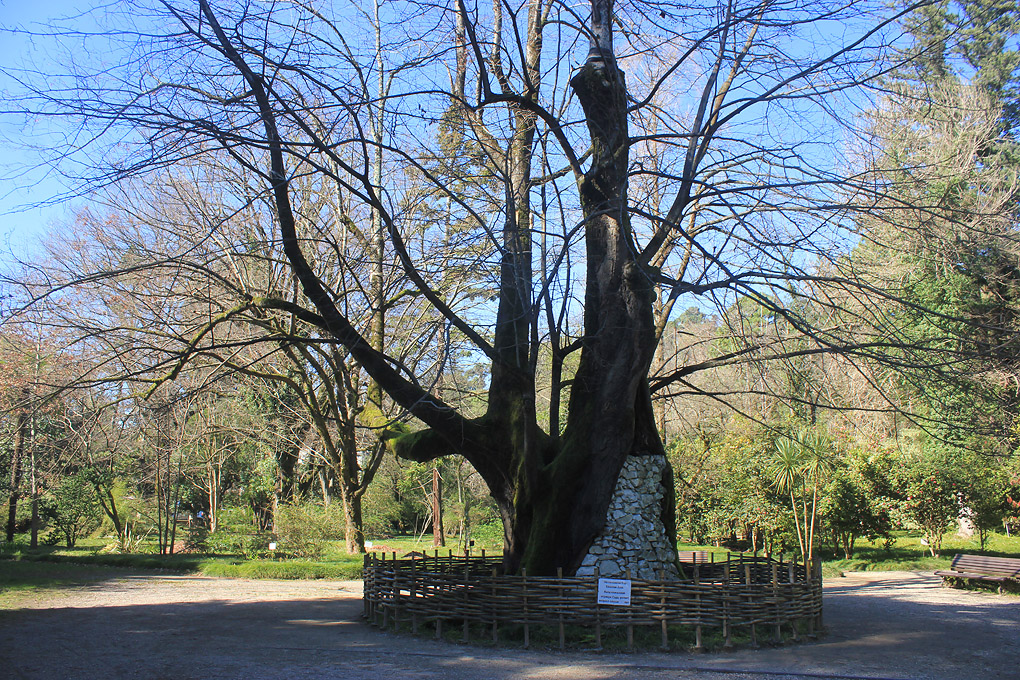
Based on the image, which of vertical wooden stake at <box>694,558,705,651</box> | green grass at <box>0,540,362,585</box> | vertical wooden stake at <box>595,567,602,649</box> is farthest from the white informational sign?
green grass at <box>0,540,362,585</box>

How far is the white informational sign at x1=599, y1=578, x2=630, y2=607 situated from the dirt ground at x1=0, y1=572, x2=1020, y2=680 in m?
0.60

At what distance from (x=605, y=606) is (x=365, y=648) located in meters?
3.05

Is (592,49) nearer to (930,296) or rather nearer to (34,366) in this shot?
(34,366)

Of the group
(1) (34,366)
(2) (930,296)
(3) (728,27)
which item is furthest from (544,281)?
(2) (930,296)

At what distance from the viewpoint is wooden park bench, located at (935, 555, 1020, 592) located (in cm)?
1438

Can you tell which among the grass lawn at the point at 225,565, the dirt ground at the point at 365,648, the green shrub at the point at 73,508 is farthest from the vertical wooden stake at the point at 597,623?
the green shrub at the point at 73,508

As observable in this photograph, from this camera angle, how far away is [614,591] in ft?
29.7

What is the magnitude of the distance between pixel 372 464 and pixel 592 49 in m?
13.1

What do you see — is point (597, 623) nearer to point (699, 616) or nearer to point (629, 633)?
point (629, 633)

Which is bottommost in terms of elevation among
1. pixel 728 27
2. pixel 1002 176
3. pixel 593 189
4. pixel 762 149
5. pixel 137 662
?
pixel 137 662

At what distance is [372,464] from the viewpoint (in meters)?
20.3

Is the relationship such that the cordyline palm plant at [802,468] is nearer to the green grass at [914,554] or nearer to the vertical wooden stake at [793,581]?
the green grass at [914,554]

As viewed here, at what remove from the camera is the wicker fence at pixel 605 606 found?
9109 mm

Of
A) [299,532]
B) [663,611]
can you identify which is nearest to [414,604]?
[663,611]
